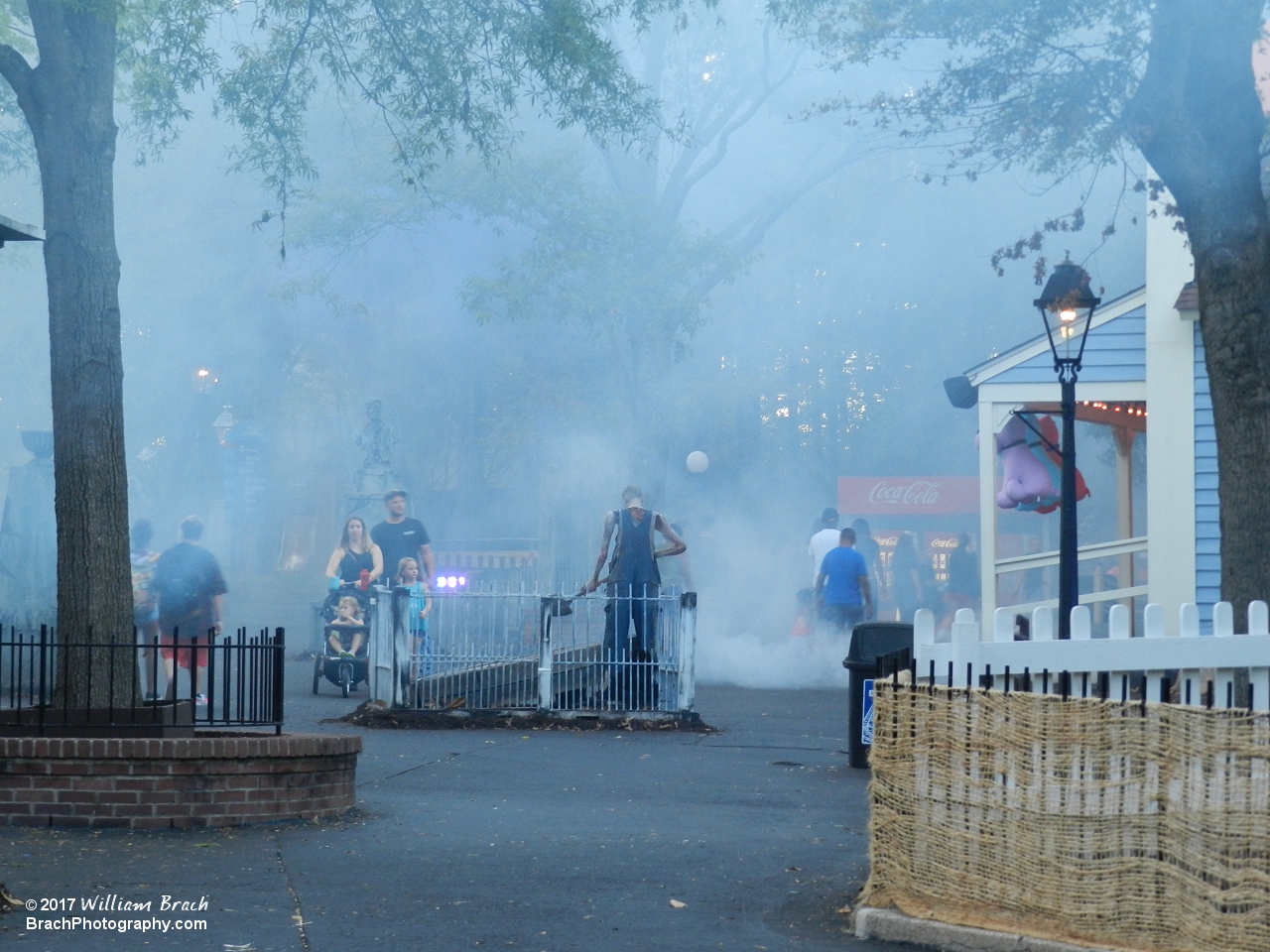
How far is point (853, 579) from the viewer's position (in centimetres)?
1669

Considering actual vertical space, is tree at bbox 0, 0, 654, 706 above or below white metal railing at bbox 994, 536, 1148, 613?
above

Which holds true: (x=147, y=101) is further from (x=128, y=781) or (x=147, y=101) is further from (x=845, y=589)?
(x=845, y=589)

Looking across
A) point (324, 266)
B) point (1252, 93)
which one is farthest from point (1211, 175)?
point (324, 266)

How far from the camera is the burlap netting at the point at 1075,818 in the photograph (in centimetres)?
427

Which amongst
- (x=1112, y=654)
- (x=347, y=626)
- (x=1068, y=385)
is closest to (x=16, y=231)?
(x=1112, y=654)

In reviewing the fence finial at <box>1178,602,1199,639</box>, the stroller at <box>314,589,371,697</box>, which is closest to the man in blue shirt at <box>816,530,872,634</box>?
the stroller at <box>314,589,371,697</box>

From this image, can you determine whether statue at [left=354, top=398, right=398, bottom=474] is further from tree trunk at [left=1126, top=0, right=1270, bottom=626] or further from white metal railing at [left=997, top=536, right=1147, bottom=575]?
tree trunk at [left=1126, top=0, right=1270, bottom=626]

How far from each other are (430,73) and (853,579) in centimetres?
814

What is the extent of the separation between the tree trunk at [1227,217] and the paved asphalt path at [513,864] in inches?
103

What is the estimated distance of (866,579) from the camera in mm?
16609

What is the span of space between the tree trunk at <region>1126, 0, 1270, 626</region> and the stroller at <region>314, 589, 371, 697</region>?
8.14m

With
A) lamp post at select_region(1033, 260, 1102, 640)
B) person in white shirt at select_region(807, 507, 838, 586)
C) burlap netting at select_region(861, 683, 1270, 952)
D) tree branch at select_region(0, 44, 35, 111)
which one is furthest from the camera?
person in white shirt at select_region(807, 507, 838, 586)

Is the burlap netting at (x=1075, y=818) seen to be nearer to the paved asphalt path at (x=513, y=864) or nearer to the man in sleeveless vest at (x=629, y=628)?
the paved asphalt path at (x=513, y=864)

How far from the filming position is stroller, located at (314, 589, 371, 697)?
13.9m
